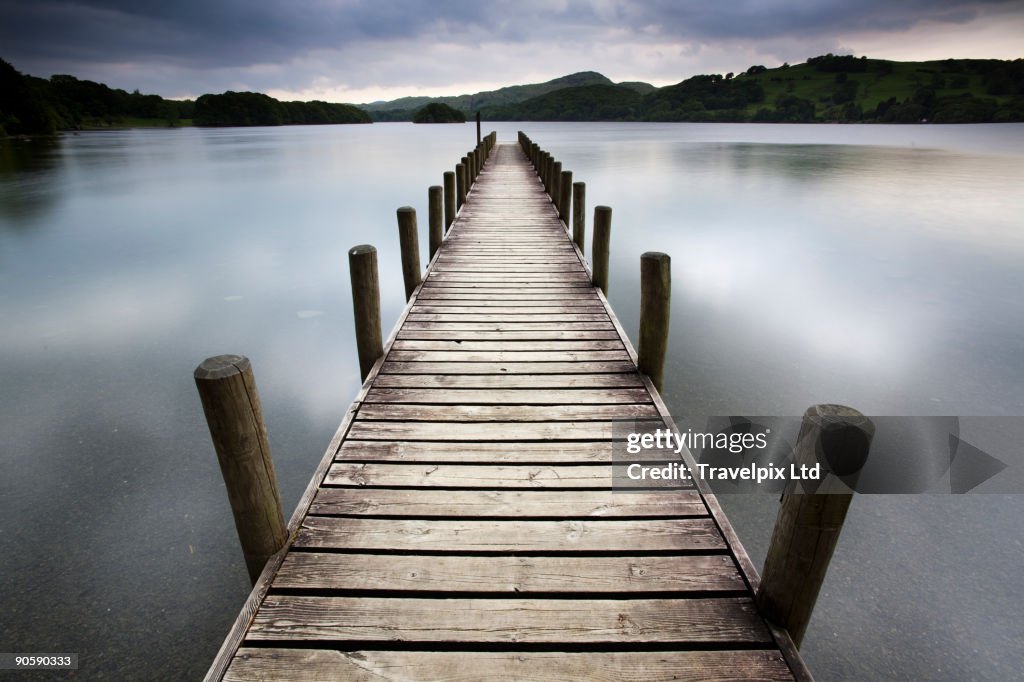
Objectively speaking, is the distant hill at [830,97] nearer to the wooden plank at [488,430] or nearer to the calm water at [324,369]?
the calm water at [324,369]

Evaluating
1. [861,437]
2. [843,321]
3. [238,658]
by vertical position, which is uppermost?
[861,437]

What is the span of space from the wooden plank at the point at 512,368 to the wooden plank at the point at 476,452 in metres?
0.96

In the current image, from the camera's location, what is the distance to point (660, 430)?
3.38 m

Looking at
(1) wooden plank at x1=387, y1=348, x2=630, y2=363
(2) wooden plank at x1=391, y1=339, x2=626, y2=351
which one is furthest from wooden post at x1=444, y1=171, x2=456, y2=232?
(1) wooden plank at x1=387, y1=348, x2=630, y2=363

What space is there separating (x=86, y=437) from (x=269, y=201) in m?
18.5

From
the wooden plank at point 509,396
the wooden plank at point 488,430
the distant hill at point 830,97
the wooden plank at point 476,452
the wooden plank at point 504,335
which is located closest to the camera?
the wooden plank at point 476,452

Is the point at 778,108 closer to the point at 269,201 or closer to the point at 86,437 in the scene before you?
the point at 269,201

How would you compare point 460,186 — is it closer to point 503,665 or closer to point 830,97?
point 503,665

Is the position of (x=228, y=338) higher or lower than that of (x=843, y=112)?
lower

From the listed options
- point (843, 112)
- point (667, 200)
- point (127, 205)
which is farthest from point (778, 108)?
point (127, 205)

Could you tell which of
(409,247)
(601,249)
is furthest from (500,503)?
(601,249)

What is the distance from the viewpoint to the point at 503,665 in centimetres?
196

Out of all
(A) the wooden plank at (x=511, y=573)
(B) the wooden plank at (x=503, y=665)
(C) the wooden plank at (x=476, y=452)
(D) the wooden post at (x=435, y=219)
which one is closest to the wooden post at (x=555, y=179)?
(D) the wooden post at (x=435, y=219)

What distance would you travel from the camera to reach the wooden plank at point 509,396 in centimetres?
372
